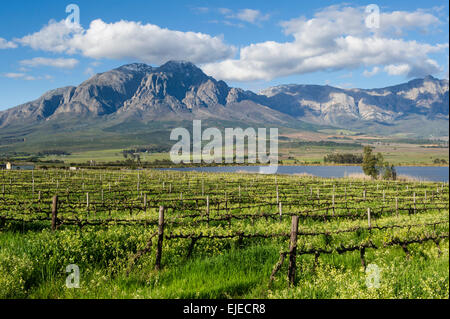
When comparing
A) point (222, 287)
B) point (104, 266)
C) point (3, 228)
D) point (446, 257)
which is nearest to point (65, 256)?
point (104, 266)

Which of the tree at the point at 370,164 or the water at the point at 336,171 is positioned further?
the water at the point at 336,171

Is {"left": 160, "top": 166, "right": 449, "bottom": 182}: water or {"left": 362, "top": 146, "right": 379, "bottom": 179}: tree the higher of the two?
{"left": 362, "top": 146, "right": 379, "bottom": 179}: tree

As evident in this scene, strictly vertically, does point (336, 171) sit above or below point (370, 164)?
below

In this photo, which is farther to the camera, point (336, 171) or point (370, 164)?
point (336, 171)

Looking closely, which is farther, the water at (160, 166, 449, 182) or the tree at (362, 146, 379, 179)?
the water at (160, 166, 449, 182)

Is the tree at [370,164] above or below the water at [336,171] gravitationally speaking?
above

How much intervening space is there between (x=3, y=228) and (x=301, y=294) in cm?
1191
